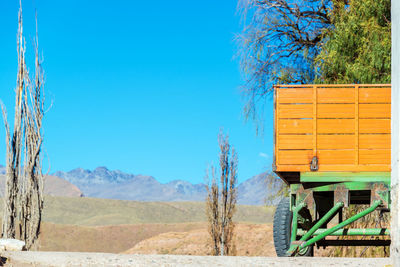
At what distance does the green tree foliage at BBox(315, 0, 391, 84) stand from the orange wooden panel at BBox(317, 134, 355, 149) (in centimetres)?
523

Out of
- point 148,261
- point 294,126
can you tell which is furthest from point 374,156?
point 148,261

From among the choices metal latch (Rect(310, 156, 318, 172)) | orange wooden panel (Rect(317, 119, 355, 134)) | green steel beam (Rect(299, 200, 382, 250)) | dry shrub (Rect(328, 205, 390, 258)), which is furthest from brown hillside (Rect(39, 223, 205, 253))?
orange wooden panel (Rect(317, 119, 355, 134))

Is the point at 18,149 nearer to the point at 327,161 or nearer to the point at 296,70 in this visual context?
the point at 327,161

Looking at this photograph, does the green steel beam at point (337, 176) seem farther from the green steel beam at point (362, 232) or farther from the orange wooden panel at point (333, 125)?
the green steel beam at point (362, 232)

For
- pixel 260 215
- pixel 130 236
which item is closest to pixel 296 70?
pixel 130 236

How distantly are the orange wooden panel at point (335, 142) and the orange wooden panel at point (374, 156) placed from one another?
0.72ft

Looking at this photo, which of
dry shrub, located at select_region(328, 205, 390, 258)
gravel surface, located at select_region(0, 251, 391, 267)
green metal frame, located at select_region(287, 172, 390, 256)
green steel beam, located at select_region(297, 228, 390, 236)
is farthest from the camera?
dry shrub, located at select_region(328, 205, 390, 258)

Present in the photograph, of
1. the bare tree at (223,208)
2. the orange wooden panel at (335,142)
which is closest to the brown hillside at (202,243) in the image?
the bare tree at (223,208)

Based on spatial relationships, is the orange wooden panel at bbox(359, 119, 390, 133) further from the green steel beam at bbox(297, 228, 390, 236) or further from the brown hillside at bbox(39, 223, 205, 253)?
the brown hillside at bbox(39, 223, 205, 253)

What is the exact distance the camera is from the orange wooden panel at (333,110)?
10391 millimetres

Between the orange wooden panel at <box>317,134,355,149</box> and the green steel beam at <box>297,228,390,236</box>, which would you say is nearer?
the orange wooden panel at <box>317,134,355,149</box>

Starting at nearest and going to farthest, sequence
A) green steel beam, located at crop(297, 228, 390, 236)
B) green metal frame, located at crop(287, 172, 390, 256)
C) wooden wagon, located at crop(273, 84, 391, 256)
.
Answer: green metal frame, located at crop(287, 172, 390, 256) → wooden wagon, located at crop(273, 84, 391, 256) → green steel beam, located at crop(297, 228, 390, 236)

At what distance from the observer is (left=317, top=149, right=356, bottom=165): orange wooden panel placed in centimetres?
1032

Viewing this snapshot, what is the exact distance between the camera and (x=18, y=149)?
39.4 ft
